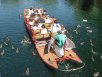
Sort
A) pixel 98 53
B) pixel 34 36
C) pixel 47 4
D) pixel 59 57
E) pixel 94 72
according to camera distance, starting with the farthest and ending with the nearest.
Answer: pixel 47 4, pixel 34 36, pixel 98 53, pixel 59 57, pixel 94 72

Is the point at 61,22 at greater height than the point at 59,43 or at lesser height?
lesser

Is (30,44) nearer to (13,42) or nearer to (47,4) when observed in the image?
(13,42)

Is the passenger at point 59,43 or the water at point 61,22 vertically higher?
A: the passenger at point 59,43

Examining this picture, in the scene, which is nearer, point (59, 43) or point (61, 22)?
point (59, 43)

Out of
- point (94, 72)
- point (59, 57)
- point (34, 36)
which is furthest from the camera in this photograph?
point (34, 36)

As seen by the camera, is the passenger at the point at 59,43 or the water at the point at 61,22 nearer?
the water at the point at 61,22

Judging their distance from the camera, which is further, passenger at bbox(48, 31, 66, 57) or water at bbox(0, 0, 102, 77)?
passenger at bbox(48, 31, 66, 57)

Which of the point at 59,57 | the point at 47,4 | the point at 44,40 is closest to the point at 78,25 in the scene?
the point at 44,40

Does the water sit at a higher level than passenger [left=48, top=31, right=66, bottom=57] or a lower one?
lower
